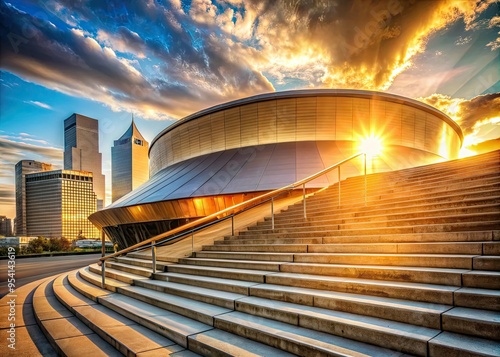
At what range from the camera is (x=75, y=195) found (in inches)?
4060

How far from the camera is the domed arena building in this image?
1323 cm

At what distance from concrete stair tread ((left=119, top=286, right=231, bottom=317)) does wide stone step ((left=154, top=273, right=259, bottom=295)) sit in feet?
1.19

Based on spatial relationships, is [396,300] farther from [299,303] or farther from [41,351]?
[41,351]

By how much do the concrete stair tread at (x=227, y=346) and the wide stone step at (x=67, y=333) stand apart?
97 centimetres

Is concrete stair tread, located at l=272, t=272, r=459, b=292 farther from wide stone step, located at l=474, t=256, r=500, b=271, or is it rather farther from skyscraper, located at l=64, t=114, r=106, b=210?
skyscraper, located at l=64, t=114, r=106, b=210

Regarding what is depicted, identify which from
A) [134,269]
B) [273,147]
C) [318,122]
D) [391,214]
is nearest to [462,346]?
[391,214]

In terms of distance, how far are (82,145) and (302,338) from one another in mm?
164574

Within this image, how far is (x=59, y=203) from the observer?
100 metres

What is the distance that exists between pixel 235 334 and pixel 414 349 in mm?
1715

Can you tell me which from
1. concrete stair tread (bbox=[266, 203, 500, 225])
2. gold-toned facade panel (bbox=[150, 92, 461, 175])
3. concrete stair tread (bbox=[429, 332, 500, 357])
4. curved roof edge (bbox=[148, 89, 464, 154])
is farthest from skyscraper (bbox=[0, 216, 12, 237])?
concrete stair tread (bbox=[429, 332, 500, 357])

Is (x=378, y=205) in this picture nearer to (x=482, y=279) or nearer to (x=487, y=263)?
(x=487, y=263)

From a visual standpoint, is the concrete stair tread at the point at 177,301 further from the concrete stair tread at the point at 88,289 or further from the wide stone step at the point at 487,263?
the wide stone step at the point at 487,263

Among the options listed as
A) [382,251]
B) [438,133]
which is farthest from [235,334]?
[438,133]

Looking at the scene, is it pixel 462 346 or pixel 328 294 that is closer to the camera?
→ pixel 462 346
